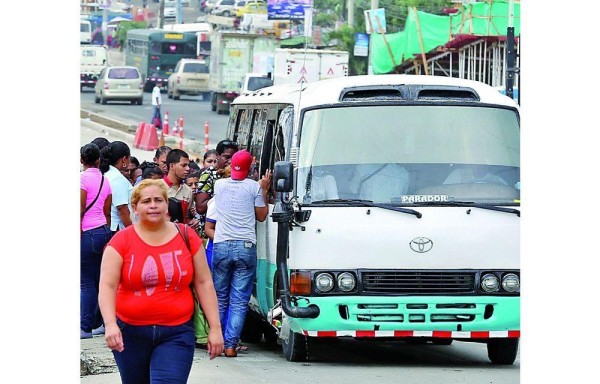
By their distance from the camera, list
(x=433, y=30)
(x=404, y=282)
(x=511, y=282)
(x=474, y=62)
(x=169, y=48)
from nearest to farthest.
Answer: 1. (x=404, y=282)
2. (x=511, y=282)
3. (x=474, y=62)
4. (x=433, y=30)
5. (x=169, y=48)

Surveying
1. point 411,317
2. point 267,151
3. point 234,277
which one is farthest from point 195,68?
point 411,317

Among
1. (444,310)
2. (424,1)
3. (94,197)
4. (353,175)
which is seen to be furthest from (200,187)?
(424,1)

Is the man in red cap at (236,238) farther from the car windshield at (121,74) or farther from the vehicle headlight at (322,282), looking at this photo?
the car windshield at (121,74)

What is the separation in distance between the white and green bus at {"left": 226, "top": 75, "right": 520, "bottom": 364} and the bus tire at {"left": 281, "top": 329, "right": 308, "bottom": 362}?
0.01 metres

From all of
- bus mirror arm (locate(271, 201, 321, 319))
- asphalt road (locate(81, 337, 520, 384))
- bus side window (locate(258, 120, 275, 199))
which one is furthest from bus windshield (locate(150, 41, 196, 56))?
bus mirror arm (locate(271, 201, 321, 319))

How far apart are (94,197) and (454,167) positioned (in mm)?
2845

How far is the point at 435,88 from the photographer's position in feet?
37.2

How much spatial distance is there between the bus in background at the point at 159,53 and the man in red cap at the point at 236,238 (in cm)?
5875

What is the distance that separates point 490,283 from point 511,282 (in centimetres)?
17

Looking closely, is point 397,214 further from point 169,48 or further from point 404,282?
point 169,48

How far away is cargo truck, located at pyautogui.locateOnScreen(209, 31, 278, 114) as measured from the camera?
5903 centimetres

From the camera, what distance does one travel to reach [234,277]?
11625 millimetres

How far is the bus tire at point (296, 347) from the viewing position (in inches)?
442
